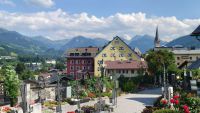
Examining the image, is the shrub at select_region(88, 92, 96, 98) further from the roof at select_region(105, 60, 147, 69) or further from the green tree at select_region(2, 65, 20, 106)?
the roof at select_region(105, 60, 147, 69)

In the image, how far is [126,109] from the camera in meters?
36.1

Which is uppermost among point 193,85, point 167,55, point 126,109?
point 167,55

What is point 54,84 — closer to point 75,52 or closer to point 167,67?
point 167,67

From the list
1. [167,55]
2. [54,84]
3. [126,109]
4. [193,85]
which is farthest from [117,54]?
[193,85]

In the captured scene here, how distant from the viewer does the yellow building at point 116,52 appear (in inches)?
3890

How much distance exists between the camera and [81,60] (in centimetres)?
10631

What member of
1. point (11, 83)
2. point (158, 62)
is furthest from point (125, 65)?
point (11, 83)

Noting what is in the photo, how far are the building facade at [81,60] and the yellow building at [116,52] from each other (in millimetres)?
4821

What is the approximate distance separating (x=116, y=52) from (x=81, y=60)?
11866 mm

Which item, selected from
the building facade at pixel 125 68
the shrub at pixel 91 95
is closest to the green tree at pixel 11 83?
the shrub at pixel 91 95

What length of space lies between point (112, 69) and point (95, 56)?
476 inches

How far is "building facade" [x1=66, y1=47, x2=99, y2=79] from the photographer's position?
341 feet

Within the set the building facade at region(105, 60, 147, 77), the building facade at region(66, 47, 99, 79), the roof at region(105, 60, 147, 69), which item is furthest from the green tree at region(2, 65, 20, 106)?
the building facade at region(66, 47, 99, 79)

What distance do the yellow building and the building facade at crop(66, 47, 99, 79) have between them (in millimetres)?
4821
